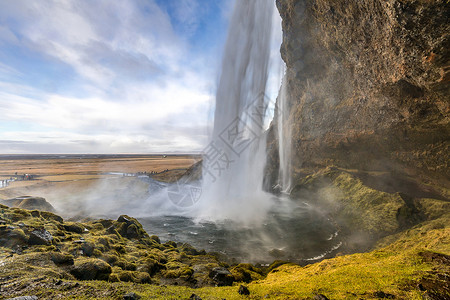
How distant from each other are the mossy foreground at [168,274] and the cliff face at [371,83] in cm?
1109

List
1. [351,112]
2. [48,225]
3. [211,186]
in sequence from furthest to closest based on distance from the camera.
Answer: [211,186] → [351,112] → [48,225]

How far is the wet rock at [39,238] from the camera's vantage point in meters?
10.7

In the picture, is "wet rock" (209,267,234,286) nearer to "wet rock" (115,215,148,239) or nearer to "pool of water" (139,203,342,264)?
"pool of water" (139,203,342,264)

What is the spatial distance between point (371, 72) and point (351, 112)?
8666 millimetres

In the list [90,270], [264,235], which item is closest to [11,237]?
[90,270]

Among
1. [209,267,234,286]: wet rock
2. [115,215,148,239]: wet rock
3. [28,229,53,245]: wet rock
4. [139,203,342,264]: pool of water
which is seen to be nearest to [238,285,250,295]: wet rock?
[209,267,234,286]: wet rock

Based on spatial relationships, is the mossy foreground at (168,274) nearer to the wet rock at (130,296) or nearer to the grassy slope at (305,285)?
the grassy slope at (305,285)

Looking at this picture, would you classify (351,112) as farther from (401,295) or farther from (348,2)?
(401,295)

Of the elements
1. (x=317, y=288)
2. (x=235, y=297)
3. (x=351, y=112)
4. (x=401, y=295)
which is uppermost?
(x=351, y=112)

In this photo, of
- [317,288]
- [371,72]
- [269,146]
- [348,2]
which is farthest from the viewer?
[269,146]

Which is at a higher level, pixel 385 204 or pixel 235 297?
pixel 385 204

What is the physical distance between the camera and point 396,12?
12.6 m

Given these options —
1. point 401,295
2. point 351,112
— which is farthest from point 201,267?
point 351,112

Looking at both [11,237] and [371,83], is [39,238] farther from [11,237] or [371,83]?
[371,83]
